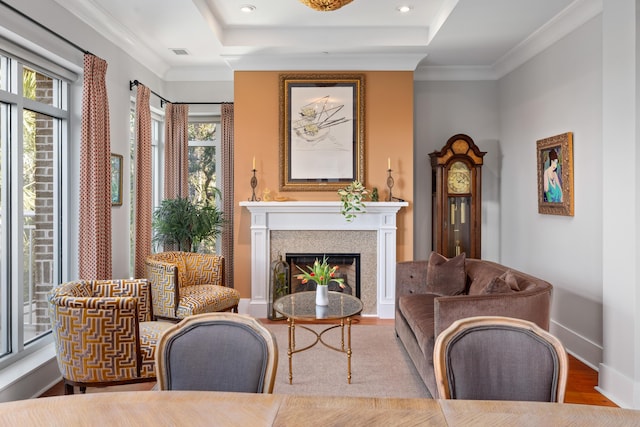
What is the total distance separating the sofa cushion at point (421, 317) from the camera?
2794 mm

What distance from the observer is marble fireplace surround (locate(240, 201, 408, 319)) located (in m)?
4.85

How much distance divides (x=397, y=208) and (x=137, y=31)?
128 inches

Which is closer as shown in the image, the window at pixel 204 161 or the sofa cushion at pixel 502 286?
the sofa cushion at pixel 502 286

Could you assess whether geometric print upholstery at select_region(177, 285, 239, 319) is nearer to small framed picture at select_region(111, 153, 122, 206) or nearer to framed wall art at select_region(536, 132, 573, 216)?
small framed picture at select_region(111, 153, 122, 206)

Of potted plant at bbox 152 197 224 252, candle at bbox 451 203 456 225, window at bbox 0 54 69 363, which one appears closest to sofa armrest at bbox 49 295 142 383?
window at bbox 0 54 69 363

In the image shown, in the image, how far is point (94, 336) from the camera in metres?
2.52

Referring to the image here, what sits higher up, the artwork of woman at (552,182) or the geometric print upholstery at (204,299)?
the artwork of woman at (552,182)

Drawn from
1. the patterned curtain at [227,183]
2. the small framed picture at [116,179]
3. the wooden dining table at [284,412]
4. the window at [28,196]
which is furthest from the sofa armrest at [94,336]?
the patterned curtain at [227,183]

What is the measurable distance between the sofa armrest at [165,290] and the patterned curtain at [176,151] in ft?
5.46

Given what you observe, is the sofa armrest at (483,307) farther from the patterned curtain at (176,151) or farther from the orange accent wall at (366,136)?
the patterned curtain at (176,151)

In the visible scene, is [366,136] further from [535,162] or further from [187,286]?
[187,286]

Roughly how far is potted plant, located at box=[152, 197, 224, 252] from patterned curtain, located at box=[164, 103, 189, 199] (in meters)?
0.37

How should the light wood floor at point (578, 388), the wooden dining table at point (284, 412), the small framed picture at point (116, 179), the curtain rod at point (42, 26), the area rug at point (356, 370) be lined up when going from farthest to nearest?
the small framed picture at point (116, 179) → the area rug at point (356, 370) → the light wood floor at point (578, 388) → the curtain rod at point (42, 26) → the wooden dining table at point (284, 412)

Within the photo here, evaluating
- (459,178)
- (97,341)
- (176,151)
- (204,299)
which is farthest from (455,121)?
(97,341)
